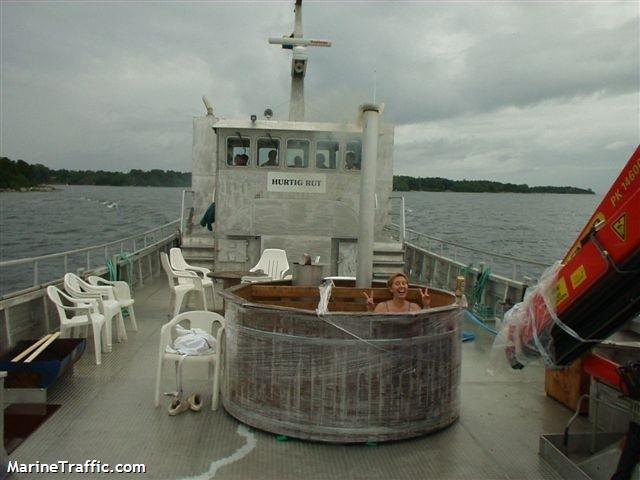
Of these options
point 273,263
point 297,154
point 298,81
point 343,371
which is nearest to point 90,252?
point 273,263

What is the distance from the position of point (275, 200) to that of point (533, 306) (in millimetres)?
7339

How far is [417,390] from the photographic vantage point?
4680 mm

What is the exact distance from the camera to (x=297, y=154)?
1127cm

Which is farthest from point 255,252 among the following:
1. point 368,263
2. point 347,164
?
point 368,263

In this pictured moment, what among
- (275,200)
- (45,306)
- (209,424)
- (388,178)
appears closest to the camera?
(209,424)

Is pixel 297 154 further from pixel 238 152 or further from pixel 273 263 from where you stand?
pixel 273 263

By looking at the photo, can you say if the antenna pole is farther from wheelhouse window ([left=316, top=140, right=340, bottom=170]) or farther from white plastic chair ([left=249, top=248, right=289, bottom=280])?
white plastic chair ([left=249, top=248, right=289, bottom=280])

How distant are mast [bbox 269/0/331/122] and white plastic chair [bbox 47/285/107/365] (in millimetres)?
7334

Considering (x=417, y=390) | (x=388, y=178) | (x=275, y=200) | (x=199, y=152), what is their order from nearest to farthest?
(x=417, y=390)
(x=275, y=200)
(x=388, y=178)
(x=199, y=152)

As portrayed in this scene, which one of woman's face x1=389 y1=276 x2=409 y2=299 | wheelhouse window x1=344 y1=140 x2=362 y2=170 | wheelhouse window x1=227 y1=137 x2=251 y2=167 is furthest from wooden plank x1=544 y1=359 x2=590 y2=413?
wheelhouse window x1=227 y1=137 x2=251 y2=167

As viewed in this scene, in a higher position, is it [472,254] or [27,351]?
[472,254]

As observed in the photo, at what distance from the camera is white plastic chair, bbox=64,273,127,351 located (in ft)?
23.6

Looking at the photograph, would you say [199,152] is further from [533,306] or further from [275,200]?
[533,306]

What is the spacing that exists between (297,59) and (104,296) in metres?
7.27
